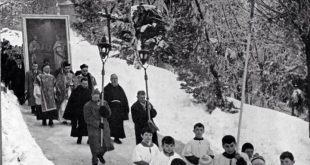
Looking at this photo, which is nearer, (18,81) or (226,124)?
(226,124)

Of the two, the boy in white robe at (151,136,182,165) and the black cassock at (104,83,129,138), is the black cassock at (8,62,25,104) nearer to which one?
the black cassock at (104,83,129,138)

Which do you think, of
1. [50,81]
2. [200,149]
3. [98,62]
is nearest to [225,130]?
[50,81]

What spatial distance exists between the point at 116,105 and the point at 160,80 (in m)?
6.45

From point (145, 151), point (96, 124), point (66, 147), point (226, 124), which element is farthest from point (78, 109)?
point (226, 124)

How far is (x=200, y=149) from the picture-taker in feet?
26.2

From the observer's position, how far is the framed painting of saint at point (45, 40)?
592 inches

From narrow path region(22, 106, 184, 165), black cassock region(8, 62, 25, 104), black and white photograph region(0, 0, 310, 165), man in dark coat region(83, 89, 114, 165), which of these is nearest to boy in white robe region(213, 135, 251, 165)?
black and white photograph region(0, 0, 310, 165)

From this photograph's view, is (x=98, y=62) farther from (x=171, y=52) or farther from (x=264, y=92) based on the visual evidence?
(x=264, y=92)

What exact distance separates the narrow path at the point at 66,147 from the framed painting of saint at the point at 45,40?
7.05 feet

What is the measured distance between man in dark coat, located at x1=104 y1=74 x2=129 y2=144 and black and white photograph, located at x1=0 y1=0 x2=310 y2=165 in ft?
0.07

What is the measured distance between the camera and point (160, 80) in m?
18.1

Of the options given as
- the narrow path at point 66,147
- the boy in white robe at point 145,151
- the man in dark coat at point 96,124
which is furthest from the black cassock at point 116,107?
the boy in white robe at point 145,151

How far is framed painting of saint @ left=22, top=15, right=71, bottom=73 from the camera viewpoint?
15048mm

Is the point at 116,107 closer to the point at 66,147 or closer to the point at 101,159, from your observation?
the point at 66,147
